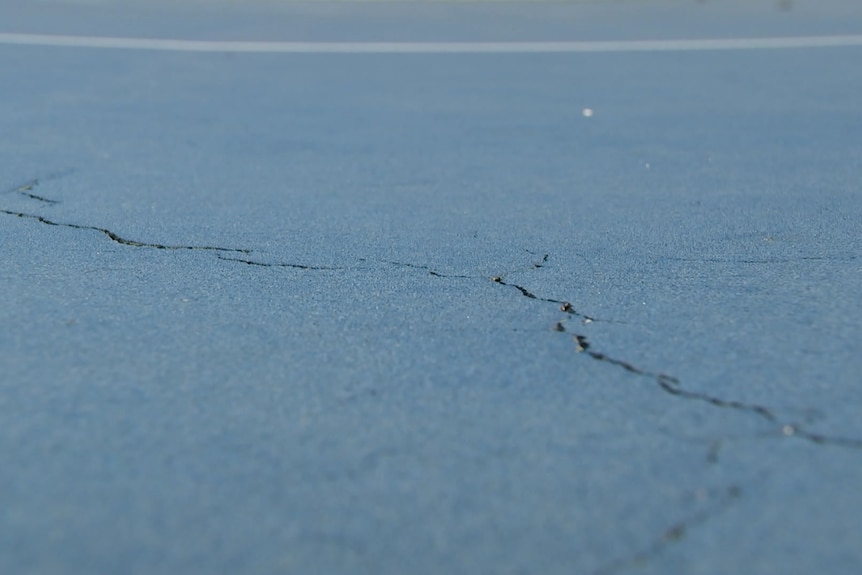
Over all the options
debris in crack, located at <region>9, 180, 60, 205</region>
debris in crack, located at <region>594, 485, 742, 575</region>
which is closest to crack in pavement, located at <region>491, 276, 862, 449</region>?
debris in crack, located at <region>594, 485, 742, 575</region>

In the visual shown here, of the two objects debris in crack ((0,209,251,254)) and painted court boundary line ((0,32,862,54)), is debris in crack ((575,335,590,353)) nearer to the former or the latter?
debris in crack ((0,209,251,254))

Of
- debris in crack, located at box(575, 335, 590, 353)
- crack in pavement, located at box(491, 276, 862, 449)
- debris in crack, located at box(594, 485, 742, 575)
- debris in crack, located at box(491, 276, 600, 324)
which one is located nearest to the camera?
debris in crack, located at box(594, 485, 742, 575)

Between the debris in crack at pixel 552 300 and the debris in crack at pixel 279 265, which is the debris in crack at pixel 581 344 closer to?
the debris in crack at pixel 552 300

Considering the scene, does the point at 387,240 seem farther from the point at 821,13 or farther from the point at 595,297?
the point at 821,13

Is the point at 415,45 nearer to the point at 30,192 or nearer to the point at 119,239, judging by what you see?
the point at 30,192

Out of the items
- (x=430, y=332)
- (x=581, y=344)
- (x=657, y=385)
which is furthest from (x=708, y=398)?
(x=430, y=332)

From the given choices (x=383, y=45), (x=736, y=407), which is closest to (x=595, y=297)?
(x=736, y=407)

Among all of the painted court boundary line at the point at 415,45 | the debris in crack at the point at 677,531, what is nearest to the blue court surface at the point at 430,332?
the debris in crack at the point at 677,531
